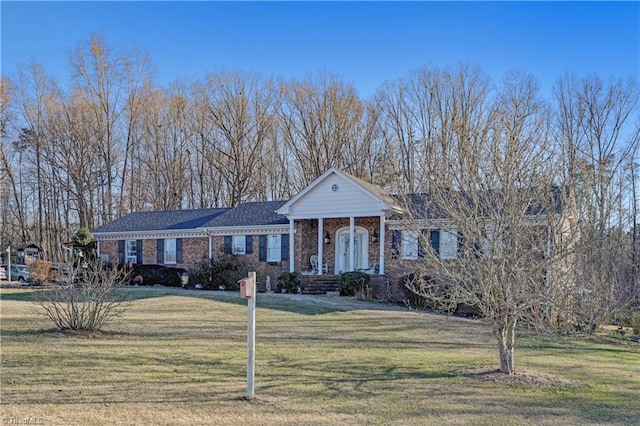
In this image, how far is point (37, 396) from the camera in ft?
19.7

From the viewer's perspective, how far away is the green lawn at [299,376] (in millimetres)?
5891

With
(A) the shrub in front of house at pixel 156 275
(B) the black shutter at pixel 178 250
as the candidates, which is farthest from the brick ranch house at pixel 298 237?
(A) the shrub in front of house at pixel 156 275

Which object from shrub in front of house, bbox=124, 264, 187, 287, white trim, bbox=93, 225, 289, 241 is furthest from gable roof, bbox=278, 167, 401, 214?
shrub in front of house, bbox=124, 264, 187, 287

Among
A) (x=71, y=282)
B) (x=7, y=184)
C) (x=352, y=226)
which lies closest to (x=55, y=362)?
(x=71, y=282)

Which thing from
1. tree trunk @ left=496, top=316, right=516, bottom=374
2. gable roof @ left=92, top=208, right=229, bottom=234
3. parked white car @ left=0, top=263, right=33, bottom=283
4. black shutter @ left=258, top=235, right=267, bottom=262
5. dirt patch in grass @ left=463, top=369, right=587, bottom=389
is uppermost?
gable roof @ left=92, top=208, right=229, bottom=234

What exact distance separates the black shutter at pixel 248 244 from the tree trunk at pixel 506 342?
18.0 metres

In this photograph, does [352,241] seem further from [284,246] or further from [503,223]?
[503,223]

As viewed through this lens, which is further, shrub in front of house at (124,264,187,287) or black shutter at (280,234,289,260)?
shrub in front of house at (124,264,187,287)

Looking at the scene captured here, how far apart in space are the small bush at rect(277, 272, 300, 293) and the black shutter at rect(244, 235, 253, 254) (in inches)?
118

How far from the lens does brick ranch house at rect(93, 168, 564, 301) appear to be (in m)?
22.9

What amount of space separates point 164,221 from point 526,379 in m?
23.4

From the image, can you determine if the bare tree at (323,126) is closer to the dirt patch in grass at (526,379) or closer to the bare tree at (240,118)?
the bare tree at (240,118)

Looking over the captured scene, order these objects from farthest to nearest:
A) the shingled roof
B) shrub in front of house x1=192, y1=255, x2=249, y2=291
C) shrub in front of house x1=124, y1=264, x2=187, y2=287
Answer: the shingled roof → shrub in front of house x1=124, y1=264, x2=187, y2=287 → shrub in front of house x1=192, y1=255, x2=249, y2=291

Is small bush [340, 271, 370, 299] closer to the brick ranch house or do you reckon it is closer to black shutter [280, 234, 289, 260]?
the brick ranch house
